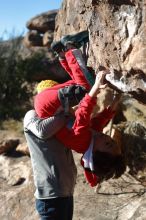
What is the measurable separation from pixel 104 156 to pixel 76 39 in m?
0.90

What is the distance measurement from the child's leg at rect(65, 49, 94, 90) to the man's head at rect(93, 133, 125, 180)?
1.28 feet

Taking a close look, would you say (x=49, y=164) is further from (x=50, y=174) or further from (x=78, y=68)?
→ (x=78, y=68)

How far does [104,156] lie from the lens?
386 centimetres

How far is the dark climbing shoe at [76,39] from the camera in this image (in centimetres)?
393

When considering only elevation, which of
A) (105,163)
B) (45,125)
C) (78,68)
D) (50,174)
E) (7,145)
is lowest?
(7,145)

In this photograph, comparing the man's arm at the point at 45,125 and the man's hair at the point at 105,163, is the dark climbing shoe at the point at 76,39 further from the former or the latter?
the man's hair at the point at 105,163

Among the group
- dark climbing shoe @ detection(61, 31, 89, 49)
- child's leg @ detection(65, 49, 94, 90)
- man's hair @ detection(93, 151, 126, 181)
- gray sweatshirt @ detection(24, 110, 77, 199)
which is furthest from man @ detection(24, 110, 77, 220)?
dark climbing shoe @ detection(61, 31, 89, 49)

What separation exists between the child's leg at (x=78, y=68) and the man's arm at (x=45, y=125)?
281 mm

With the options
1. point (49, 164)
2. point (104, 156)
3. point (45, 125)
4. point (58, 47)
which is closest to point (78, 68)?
point (58, 47)

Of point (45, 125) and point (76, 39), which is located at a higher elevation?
point (76, 39)

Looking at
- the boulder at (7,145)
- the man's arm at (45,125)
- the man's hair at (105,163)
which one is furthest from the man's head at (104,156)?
the boulder at (7,145)

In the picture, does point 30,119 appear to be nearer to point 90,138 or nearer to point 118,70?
point 90,138

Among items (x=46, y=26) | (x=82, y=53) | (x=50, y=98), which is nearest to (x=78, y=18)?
(x=82, y=53)

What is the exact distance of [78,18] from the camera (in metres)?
4.61
